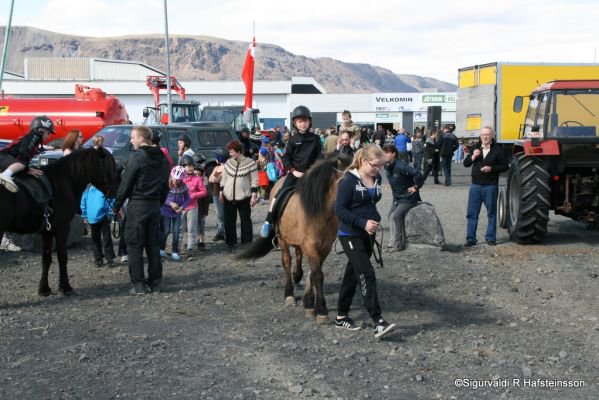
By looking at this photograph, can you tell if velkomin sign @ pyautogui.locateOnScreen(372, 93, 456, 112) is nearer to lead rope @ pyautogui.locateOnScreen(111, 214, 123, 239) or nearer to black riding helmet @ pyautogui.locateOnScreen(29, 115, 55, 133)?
lead rope @ pyautogui.locateOnScreen(111, 214, 123, 239)

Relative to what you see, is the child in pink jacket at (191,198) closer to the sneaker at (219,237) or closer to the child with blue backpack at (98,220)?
the sneaker at (219,237)

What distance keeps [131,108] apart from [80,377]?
214 ft

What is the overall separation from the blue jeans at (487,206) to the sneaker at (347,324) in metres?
5.49

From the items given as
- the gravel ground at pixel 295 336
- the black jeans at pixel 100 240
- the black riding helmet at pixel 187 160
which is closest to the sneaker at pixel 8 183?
the gravel ground at pixel 295 336

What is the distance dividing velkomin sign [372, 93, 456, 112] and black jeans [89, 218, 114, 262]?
5811cm

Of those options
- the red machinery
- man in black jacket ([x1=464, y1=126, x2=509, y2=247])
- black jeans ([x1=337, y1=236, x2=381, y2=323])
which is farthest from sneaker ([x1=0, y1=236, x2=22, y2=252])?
the red machinery

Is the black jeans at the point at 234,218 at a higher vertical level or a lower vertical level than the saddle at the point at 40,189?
lower

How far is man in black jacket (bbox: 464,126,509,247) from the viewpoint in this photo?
12.2 meters

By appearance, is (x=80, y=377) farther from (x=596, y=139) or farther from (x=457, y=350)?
(x=596, y=139)

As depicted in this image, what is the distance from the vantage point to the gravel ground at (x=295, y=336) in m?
5.68

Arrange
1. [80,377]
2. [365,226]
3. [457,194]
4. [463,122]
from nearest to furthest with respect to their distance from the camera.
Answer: [80,377] < [365,226] < [457,194] < [463,122]

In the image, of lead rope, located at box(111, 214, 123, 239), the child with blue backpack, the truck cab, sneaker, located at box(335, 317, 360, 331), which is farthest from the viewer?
the truck cab

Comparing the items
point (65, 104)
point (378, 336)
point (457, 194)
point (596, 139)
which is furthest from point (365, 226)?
point (65, 104)

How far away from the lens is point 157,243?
9234mm
